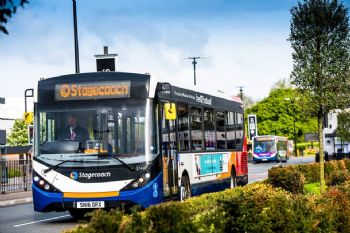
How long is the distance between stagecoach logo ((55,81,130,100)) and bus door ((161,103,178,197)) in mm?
1024

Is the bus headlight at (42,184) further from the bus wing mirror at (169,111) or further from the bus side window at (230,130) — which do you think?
the bus side window at (230,130)

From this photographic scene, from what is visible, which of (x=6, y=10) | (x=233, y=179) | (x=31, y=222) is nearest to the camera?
(x=6, y=10)

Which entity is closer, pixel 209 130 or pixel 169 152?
pixel 169 152

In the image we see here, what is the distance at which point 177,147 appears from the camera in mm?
19688

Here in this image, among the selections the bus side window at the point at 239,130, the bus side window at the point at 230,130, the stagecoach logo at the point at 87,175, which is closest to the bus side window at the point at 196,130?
the bus side window at the point at 230,130

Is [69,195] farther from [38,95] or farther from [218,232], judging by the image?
[218,232]

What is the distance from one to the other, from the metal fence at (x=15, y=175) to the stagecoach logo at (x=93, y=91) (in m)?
15.4

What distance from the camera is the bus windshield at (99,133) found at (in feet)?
56.4

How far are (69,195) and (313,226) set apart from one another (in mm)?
7986

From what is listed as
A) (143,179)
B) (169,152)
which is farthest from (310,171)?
(143,179)

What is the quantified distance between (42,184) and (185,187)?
4423mm

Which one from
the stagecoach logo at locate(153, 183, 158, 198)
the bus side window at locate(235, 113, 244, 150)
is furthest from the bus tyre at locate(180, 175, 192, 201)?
the bus side window at locate(235, 113, 244, 150)

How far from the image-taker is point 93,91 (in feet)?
57.9

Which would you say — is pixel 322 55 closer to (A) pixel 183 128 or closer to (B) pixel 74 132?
(A) pixel 183 128
